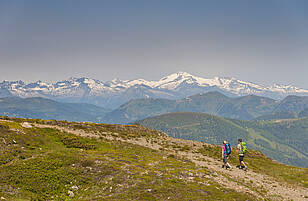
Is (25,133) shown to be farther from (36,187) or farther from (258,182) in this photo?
(258,182)

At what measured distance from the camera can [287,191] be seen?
27.2 metres

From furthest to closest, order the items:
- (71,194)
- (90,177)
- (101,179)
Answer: (90,177) → (101,179) → (71,194)

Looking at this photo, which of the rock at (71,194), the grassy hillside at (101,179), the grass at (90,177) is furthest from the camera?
the rock at (71,194)

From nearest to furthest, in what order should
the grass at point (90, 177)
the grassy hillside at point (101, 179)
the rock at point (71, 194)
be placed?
the grass at point (90, 177), the grassy hillside at point (101, 179), the rock at point (71, 194)

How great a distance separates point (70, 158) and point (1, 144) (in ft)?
27.9

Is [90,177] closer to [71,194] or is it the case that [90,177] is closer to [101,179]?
[101,179]

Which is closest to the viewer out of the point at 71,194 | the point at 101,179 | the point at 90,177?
the point at 71,194

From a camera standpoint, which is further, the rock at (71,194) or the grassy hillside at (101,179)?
the rock at (71,194)

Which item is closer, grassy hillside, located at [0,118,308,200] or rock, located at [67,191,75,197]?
grassy hillside, located at [0,118,308,200]

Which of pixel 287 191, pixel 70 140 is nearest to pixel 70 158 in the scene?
pixel 70 140

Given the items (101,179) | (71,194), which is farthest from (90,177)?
(71,194)

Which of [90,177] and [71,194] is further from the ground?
[90,177]

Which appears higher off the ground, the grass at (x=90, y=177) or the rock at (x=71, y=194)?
the grass at (x=90, y=177)

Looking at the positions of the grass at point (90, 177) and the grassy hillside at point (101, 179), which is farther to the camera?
the grassy hillside at point (101, 179)
